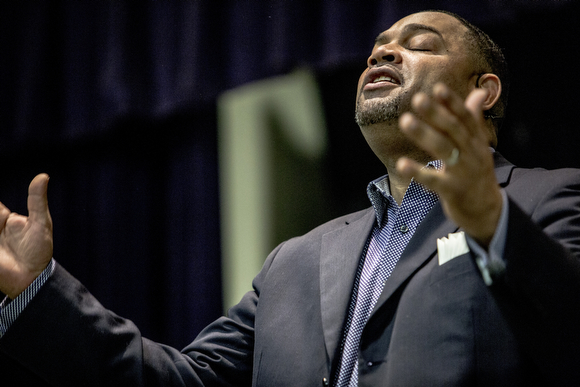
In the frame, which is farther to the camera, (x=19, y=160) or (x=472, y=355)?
(x=19, y=160)

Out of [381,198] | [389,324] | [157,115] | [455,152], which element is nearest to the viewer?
[455,152]

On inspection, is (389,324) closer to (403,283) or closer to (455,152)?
(403,283)

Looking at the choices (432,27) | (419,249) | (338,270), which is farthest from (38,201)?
(432,27)

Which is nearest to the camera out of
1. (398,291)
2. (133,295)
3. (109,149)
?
(398,291)

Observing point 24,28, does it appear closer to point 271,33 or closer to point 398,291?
point 271,33

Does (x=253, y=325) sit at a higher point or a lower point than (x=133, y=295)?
higher

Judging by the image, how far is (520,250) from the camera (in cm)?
77

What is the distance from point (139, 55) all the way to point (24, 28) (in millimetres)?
588

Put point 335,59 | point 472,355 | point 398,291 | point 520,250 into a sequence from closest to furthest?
point 520,250
point 472,355
point 398,291
point 335,59

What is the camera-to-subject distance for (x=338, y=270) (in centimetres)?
122

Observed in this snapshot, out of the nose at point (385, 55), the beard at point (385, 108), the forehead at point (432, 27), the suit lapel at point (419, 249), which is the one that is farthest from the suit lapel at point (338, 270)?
the forehead at point (432, 27)

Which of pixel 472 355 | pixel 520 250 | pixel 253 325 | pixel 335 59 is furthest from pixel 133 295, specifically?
pixel 520 250

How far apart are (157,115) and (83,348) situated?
48.7 inches

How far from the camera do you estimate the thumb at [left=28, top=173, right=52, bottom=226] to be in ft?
3.49
